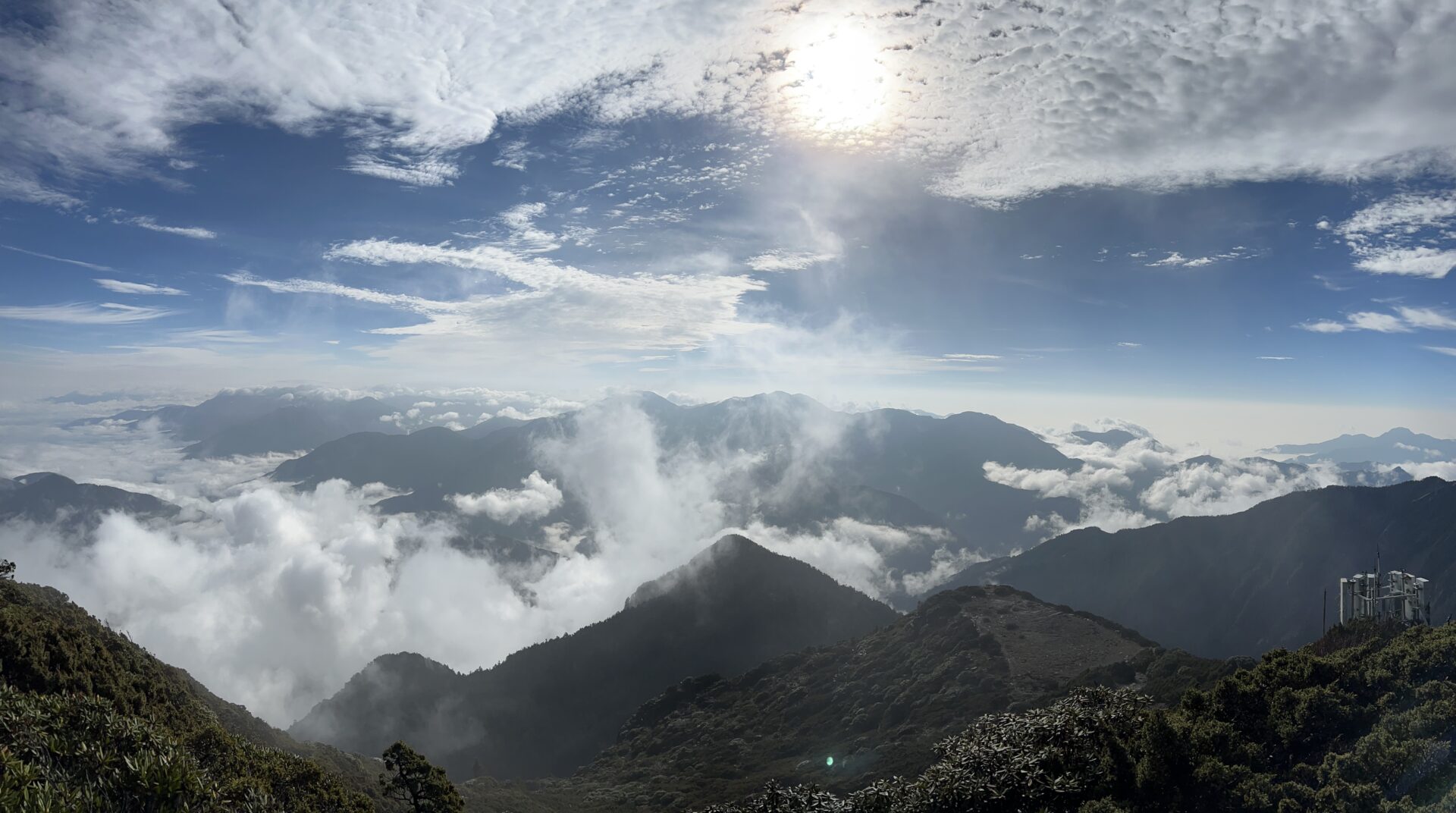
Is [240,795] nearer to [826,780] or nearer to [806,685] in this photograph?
[826,780]

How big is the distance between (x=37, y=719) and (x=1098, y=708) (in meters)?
45.1

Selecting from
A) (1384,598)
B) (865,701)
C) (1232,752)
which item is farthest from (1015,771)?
(865,701)

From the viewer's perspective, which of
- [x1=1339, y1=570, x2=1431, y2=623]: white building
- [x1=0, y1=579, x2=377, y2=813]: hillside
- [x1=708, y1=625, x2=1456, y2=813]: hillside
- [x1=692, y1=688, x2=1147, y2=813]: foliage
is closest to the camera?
[x1=0, y1=579, x2=377, y2=813]: hillside

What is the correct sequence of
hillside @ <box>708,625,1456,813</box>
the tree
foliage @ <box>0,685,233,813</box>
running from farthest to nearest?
the tree < hillside @ <box>708,625,1456,813</box> < foliage @ <box>0,685,233,813</box>

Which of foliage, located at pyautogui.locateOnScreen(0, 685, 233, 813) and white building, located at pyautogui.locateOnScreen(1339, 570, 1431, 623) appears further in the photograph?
white building, located at pyautogui.locateOnScreen(1339, 570, 1431, 623)

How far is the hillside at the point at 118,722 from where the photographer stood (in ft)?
67.1

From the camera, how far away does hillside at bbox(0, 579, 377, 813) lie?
20.4 meters

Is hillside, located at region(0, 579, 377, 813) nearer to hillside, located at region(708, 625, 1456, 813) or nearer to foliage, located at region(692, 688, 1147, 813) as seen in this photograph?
foliage, located at region(692, 688, 1147, 813)

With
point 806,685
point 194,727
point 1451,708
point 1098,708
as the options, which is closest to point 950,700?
point 806,685

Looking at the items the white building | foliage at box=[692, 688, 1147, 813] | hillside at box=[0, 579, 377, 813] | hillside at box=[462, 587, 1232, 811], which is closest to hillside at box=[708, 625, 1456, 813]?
foliage at box=[692, 688, 1147, 813]

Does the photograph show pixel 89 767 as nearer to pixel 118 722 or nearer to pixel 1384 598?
pixel 118 722

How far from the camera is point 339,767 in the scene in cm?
9412

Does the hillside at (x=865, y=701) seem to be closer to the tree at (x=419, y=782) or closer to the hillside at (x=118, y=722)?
the tree at (x=419, y=782)

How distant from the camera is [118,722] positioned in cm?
2459
